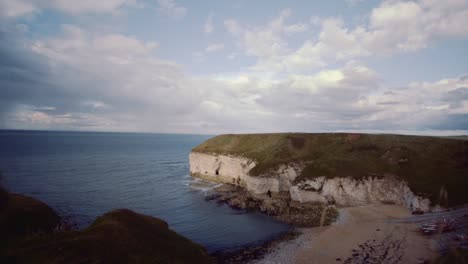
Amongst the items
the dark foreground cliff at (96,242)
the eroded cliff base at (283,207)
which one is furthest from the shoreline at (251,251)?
the eroded cliff base at (283,207)

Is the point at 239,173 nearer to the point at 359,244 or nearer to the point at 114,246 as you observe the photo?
the point at 359,244

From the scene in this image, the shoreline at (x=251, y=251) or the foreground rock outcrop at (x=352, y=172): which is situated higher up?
the foreground rock outcrop at (x=352, y=172)

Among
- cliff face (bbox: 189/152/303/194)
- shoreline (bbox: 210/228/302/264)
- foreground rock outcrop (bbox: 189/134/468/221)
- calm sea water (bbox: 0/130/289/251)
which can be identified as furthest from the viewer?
cliff face (bbox: 189/152/303/194)

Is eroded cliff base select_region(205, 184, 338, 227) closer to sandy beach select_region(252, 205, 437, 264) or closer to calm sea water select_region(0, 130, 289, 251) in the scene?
calm sea water select_region(0, 130, 289, 251)

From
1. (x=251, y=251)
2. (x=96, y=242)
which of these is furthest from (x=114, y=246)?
(x=251, y=251)

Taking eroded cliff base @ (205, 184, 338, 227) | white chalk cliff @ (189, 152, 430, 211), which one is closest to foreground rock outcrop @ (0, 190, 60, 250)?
eroded cliff base @ (205, 184, 338, 227)

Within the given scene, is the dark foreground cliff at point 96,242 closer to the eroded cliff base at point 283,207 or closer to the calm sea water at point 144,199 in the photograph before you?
the calm sea water at point 144,199
